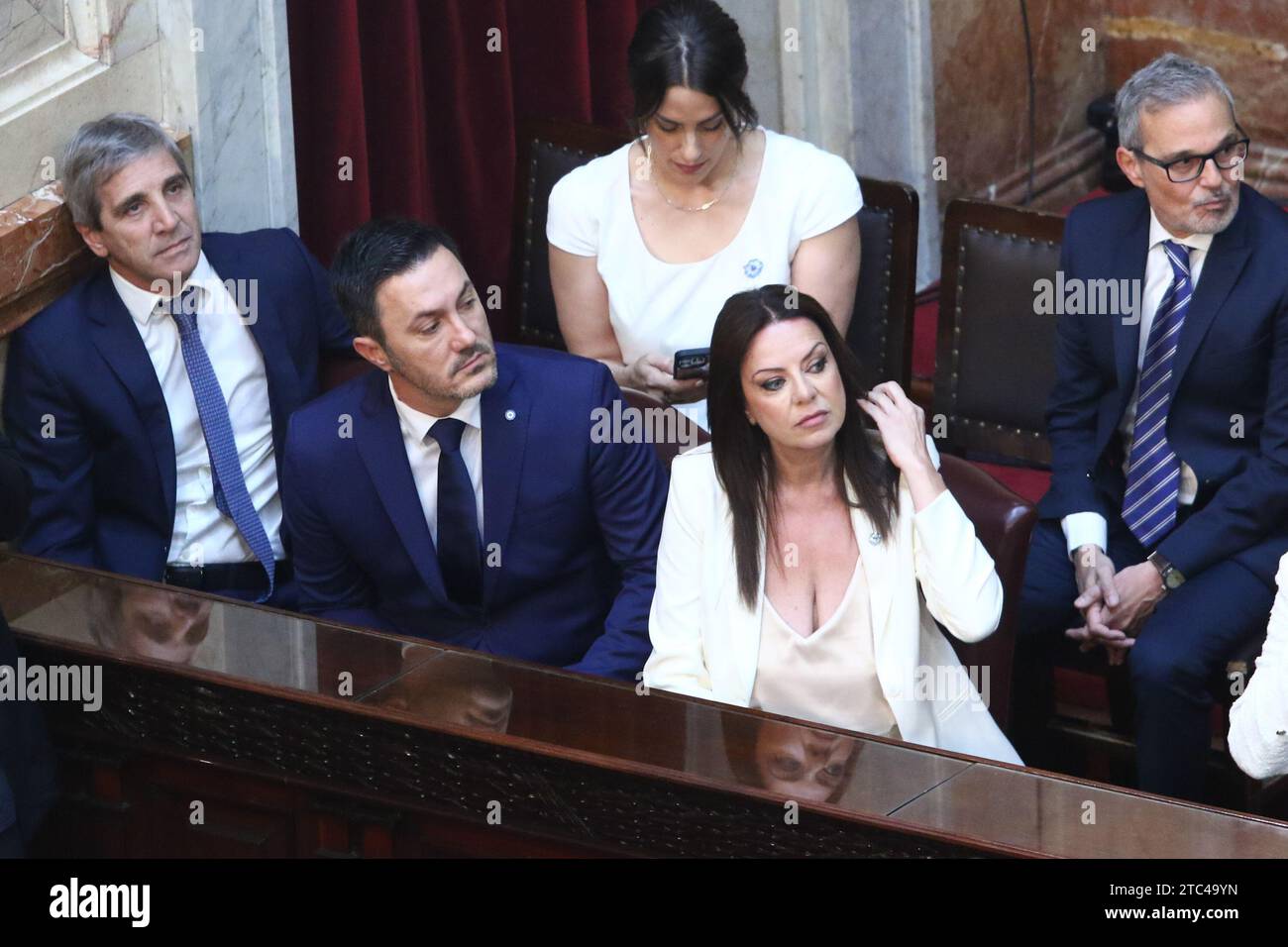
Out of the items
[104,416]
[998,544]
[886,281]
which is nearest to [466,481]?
[104,416]

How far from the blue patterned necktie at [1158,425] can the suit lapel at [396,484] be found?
1.18m

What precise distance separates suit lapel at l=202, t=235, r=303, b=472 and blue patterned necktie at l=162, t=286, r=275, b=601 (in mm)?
80

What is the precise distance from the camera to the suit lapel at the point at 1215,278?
2945mm

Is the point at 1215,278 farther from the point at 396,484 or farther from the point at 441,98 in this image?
the point at 441,98

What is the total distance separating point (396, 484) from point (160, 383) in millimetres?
580

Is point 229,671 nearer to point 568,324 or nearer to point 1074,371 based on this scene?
point 568,324

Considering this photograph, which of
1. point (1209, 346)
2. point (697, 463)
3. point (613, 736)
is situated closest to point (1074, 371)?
point (1209, 346)

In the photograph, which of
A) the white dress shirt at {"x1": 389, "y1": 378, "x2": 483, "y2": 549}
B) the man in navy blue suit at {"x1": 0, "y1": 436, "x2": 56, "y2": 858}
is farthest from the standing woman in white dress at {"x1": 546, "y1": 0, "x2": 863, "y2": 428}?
the man in navy blue suit at {"x1": 0, "y1": 436, "x2": 56, "y2": 858}

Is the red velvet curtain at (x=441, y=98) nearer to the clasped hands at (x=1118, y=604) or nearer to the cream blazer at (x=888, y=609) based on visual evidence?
the cream blazer at (x=888, y=609)

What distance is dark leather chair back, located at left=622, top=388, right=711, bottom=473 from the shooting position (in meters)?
3.00

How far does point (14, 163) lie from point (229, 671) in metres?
1.22

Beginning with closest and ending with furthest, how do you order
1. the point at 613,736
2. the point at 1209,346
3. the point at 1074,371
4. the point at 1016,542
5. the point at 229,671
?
the point at 613,736
the point at 229,671
the point at 1016,542
the point at 1209,346
the point at 1074,371

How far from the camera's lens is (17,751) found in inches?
98.7
